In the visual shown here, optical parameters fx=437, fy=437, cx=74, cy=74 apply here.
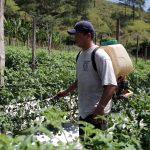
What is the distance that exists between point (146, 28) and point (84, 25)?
95869mm

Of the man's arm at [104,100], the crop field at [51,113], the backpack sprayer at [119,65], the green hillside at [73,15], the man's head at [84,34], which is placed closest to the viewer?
the crop field at [51,113]

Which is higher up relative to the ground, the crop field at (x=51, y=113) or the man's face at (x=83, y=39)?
the man's face at (x=83, y=39)

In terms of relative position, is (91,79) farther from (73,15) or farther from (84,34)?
(73,15)

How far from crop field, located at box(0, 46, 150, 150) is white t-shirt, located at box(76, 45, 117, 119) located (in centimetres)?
22

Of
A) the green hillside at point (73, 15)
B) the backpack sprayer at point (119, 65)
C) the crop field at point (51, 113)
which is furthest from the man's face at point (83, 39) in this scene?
the green hillside at point (73, 15)

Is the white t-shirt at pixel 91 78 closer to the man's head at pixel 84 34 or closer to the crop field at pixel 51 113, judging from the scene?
the man's head at pixel 84 34

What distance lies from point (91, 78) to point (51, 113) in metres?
1.56

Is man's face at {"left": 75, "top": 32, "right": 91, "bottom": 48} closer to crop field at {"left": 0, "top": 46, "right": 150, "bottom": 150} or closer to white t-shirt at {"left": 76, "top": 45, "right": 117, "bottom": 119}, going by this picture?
white t-shirt at {"left": 76, "top": 45, "right": 117, "bottom": 119}

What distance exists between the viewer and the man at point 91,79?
12.9ft

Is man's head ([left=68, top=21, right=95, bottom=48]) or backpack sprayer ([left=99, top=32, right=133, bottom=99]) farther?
backpack sprayer ([left=99, top=32, right=133, bottom=99])

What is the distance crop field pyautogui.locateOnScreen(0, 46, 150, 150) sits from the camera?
226 centimetres

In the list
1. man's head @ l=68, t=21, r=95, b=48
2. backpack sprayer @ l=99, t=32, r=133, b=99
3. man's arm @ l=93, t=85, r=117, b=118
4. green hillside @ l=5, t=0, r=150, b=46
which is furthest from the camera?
green hillside @ l=5, t=0, r=150, b=46

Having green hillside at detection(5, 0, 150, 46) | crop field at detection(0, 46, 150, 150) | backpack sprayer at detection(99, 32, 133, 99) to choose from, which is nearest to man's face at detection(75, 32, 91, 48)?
backpack sprayer at detection(99, 32, 133, 99)

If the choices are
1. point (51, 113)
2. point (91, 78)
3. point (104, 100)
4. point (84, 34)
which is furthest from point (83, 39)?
point (51, 113)
